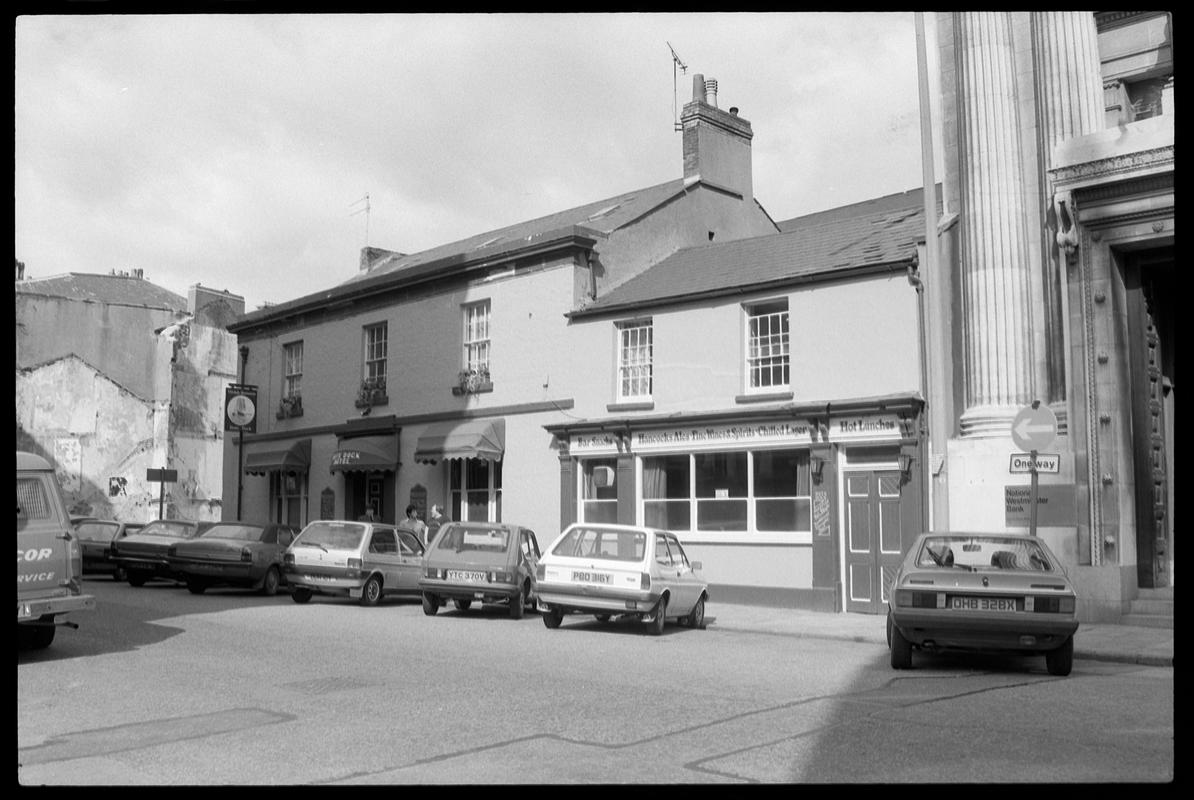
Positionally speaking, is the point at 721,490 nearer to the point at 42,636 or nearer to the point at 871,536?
the point at 871,536

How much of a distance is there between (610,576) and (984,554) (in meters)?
5.28

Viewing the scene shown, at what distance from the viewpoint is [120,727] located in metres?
8.24

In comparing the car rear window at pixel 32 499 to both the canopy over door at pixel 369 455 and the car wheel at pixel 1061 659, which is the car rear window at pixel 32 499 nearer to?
the car wheel at pixel 1061 659

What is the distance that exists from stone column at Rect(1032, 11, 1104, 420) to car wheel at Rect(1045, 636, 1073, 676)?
23.8 ft

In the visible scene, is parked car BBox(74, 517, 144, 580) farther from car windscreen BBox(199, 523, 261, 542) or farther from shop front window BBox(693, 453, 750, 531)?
shop front window BBox(693, 453, 750, 531)

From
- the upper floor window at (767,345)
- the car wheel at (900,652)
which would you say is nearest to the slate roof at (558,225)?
the upper floor window at (767,345)

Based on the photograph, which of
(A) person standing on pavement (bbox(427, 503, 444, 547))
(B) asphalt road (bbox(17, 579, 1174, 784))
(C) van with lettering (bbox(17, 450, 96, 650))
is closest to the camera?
(B) asphalt road (bbox(17, 579, 1174, 784))

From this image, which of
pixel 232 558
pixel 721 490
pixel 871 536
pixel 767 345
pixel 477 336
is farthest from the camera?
pixel 477 336

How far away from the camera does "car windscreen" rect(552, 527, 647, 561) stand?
16.0 m

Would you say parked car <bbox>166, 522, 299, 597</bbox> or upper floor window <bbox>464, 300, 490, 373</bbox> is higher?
upper floor window <bbox>464, 300, 490, 373</bbox>

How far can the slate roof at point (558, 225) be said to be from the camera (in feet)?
86.9

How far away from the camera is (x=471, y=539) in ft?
59.8

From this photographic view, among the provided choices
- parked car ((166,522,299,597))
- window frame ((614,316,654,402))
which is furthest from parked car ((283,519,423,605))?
window frame ((614,316,654,402))

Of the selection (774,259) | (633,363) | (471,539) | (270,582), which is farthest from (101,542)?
(774,259)
